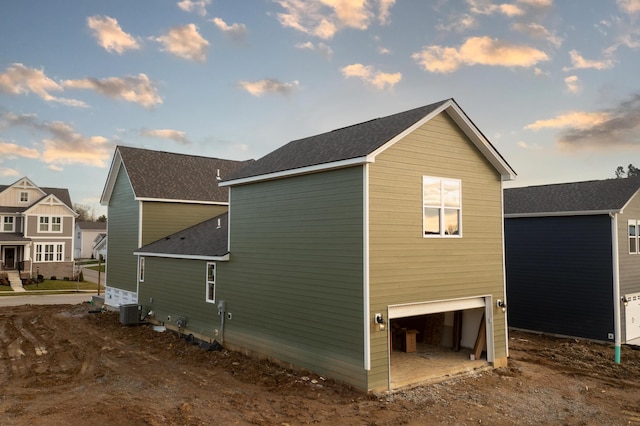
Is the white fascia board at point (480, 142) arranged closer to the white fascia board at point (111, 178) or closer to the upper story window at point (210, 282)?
the upper story window at point (210, 282)

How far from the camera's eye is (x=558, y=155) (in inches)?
965

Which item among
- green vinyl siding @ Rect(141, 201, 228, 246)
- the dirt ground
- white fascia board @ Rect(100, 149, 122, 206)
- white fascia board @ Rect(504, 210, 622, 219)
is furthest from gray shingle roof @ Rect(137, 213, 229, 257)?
white fascia board @ Rect(504, 210, 622, 219)

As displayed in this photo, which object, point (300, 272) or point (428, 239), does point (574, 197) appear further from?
point (300, 272)

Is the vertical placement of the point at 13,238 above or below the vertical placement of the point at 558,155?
below

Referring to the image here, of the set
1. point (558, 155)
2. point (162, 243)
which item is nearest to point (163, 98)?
point (162, 243)

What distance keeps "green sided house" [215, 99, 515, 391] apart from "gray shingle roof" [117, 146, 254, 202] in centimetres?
909

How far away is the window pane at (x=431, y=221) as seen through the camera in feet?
38.7

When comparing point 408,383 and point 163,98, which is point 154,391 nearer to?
point 408,383

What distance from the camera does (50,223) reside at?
42.4 m

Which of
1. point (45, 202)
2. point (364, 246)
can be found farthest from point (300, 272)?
point (45, 202)

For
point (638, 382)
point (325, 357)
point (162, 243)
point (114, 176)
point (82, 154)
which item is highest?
point (82, 154)

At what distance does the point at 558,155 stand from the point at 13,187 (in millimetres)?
45294

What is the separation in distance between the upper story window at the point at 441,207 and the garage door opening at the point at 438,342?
77.9 inches

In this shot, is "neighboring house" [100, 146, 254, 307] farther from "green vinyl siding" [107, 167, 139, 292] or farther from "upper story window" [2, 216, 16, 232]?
"upper story window" [2, 216, 16, 232]
